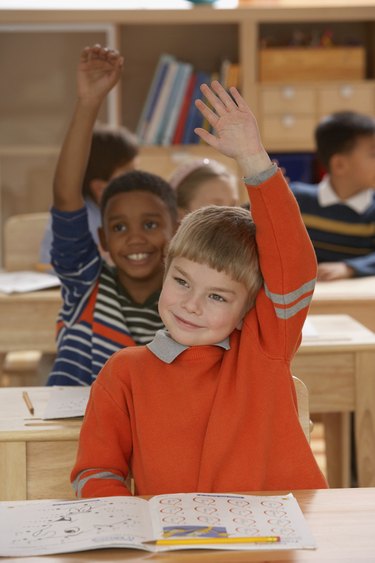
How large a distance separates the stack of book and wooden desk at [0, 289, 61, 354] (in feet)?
6.20

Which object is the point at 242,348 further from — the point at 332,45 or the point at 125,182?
the point at 332,45

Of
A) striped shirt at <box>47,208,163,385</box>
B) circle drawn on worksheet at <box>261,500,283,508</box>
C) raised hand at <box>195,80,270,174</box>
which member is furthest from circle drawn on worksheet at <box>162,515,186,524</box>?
striped shirt at <box>47,208,163,385</box>

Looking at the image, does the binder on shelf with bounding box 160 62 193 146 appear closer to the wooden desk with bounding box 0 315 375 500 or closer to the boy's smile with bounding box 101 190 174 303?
the wooden desk with bounding box 0 315 375 500

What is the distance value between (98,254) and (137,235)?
0.36ft

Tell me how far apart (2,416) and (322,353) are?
0.84m

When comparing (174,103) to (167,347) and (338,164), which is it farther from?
(167,347)

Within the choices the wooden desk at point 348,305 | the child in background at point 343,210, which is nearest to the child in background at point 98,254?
the wooden desk at point 348,305

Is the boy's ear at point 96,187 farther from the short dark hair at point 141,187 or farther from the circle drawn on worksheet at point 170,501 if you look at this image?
the circle drawn on worksheet at point 170,501

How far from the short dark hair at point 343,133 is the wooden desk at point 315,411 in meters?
1.38

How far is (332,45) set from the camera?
4.66m

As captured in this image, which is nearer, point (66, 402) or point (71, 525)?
point (71, 525)

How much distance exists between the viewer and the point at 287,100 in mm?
4570

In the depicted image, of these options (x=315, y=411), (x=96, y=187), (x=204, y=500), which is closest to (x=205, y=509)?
(x=204, y=500)

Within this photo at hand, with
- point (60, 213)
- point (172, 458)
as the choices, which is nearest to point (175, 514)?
point (172, 458)
